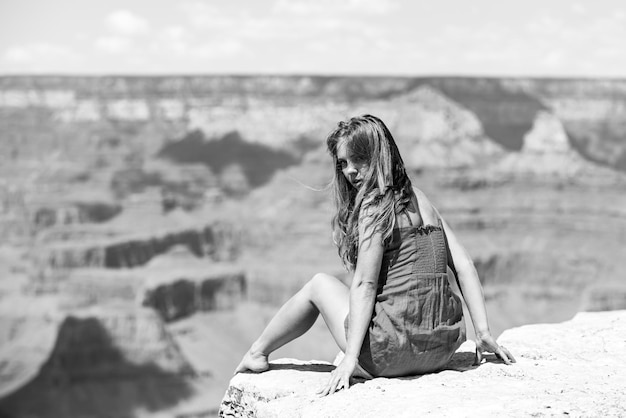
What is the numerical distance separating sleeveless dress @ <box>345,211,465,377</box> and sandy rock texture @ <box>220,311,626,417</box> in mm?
103

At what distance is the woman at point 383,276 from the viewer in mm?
4801

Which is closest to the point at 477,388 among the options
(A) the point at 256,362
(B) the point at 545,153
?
(A) the point at 256,362

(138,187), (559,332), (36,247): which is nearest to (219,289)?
(36,247)

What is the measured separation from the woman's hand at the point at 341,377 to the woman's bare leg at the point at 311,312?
0.26 m

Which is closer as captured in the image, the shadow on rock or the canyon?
the shadow on rock

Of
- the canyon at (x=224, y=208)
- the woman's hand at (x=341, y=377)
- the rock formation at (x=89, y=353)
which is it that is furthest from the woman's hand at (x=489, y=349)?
the rock formation at (x=89, y=353)

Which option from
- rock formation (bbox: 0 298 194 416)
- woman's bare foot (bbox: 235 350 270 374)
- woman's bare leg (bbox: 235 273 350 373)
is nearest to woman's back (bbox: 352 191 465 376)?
woman's bare leg (bbox: 235 273 350 373)

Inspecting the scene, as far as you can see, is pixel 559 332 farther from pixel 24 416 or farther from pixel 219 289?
pixel 219 289

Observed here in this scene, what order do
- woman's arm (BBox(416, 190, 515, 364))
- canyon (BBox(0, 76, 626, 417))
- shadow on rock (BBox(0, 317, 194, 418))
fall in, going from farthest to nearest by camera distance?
1. canyon (BBox(0, 76, 626, 417))
2. shadow on rock (BBox(0, 317, 194, 418))
3. woman's arm (BBox(416, 190, 515, 364))

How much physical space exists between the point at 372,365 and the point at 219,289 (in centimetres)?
3261

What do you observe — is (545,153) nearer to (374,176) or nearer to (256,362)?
(256,362)

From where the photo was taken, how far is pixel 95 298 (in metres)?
35.5

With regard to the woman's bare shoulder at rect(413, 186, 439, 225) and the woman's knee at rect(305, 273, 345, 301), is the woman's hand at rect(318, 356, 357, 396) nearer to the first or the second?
the woman's knee at rect(305, 273, 345, 301)

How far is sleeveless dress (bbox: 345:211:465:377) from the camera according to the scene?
4.86 meters
